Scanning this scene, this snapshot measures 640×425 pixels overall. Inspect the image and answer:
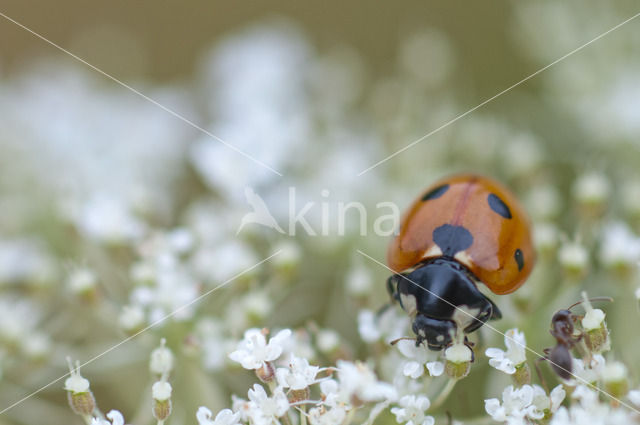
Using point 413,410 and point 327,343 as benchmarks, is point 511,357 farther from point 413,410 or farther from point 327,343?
→ point 327,343

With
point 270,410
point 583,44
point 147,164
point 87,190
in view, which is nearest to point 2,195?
point 87,190

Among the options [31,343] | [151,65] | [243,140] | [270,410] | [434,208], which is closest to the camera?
[270,410]

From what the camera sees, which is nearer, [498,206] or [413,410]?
[413,410]

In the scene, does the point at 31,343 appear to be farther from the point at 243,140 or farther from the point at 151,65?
the point at 151,65

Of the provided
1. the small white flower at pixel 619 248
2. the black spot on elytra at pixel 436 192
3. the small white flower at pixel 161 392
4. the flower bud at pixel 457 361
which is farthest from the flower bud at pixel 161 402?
the small white flower at pixel 619 248

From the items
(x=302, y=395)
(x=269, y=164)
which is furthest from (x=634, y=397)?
(x=269, y=164)

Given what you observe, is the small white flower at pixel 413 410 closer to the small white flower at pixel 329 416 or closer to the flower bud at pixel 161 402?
the small white flower at pixel 329 416
